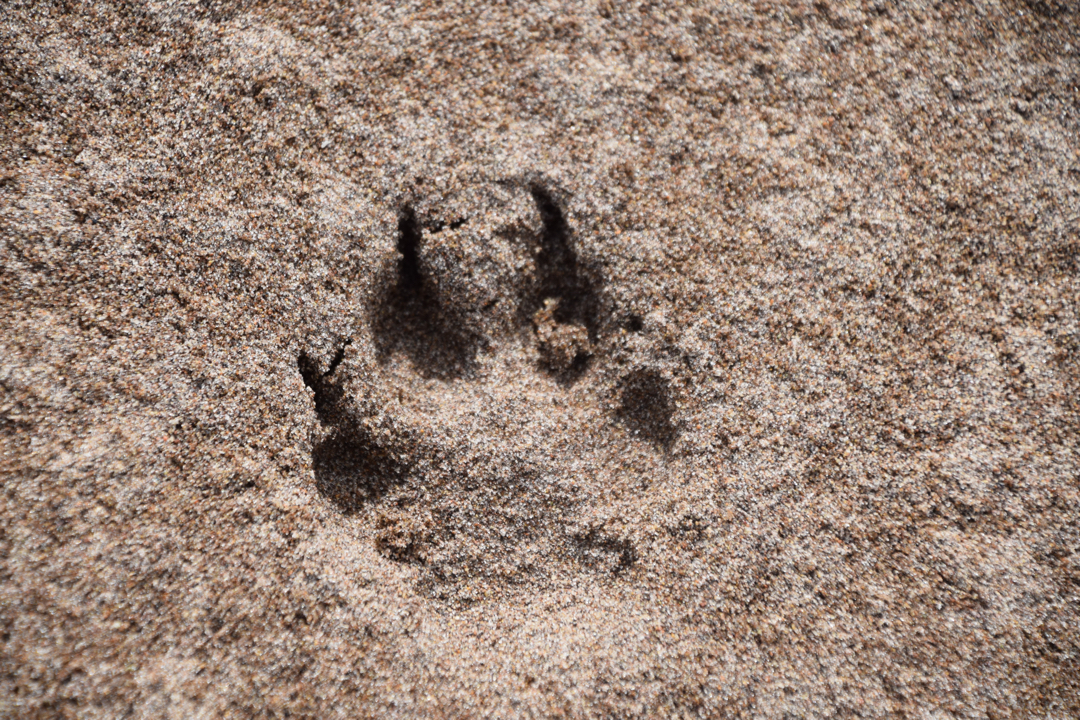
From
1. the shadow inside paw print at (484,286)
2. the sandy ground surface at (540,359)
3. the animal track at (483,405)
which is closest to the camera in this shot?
the sandy ground surface at (540,359)

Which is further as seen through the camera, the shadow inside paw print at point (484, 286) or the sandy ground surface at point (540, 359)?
the shadow inside paw print at point (484, 286)

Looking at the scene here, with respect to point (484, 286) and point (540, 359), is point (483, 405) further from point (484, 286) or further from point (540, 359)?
point (484, 286)

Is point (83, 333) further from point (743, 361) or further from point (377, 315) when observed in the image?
point (743, 361)

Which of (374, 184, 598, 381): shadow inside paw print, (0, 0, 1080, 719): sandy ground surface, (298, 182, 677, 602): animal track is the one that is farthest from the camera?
(374, 184, 598, 381): shadow inside paw print

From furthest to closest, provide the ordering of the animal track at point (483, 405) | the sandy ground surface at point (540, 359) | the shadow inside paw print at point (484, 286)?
the shadow inside paw print at point (484, 286)
the animal track at point (483, 405)
the sandy ground surface at point (540, 359)

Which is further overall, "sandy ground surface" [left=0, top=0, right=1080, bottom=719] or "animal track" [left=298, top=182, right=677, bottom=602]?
"animal track" [left=298, top=182, right=677, bottom=602]

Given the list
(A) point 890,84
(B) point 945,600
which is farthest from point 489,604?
(A) point 890,84
